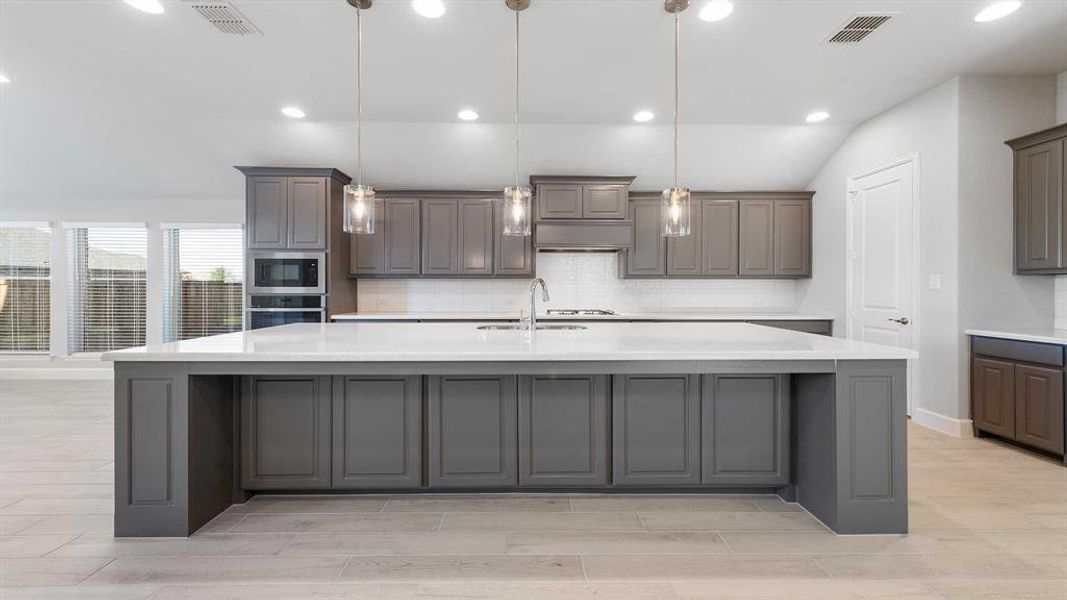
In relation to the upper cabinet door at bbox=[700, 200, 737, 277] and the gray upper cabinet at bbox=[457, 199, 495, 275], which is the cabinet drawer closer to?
the upper cabinet door at bbox=[700, 200, 737, 277]

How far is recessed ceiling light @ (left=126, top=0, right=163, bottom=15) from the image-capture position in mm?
3371

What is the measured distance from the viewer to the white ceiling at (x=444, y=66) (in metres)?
3.52

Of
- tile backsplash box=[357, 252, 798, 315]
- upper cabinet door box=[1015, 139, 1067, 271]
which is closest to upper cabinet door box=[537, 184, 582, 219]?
tile backsplash box=[357, 252, 798, 315]

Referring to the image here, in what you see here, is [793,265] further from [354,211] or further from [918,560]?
[354,211]

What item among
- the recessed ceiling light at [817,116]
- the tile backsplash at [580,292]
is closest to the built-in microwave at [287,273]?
the tile backsplash at [580,292]

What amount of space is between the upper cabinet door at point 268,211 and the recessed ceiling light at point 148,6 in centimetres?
Answer: 244

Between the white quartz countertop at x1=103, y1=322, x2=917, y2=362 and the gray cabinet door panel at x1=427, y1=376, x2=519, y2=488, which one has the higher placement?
the white quartz countertop at x1=103, y1=322, x2=917, y2=362

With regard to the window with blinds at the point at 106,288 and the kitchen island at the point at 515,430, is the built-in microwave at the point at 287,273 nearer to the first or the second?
the window with blinds at the point at 106,288

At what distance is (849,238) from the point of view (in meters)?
5.73

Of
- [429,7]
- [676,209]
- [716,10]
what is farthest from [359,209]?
[716,10]

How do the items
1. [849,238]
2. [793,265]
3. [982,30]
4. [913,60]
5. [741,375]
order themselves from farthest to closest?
[793,265], [849,238], [913,60], [982,30], [741,375]

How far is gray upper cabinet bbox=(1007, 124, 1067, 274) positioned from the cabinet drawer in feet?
2.01

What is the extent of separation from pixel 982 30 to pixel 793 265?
324 centimetres

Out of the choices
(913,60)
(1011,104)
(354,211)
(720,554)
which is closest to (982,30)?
(913,60)
